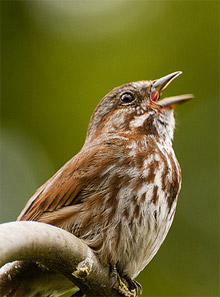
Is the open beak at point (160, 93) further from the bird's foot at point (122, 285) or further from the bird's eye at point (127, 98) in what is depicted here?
the bird's foot at point (122, 285)

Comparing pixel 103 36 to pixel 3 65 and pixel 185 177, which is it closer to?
pixel 3 65

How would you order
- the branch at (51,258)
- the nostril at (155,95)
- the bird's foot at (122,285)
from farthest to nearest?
the nostril at (155,95) < the bird's foot at (122,285) < the branch at (51,258)

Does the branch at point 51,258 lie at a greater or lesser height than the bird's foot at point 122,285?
greater

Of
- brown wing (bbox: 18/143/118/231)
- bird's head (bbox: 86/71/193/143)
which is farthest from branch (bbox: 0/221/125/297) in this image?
bird's head (bbox: 86/71/193/143)

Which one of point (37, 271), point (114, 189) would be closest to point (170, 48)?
point (114, 189)

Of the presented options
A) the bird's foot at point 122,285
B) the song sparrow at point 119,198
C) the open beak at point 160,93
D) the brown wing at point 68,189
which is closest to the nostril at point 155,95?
the open beak at point 160,93

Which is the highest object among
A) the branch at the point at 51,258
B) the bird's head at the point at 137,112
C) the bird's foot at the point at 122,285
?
the bird's head at the point at 137,112

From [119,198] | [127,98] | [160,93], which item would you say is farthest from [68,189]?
[160,93]
